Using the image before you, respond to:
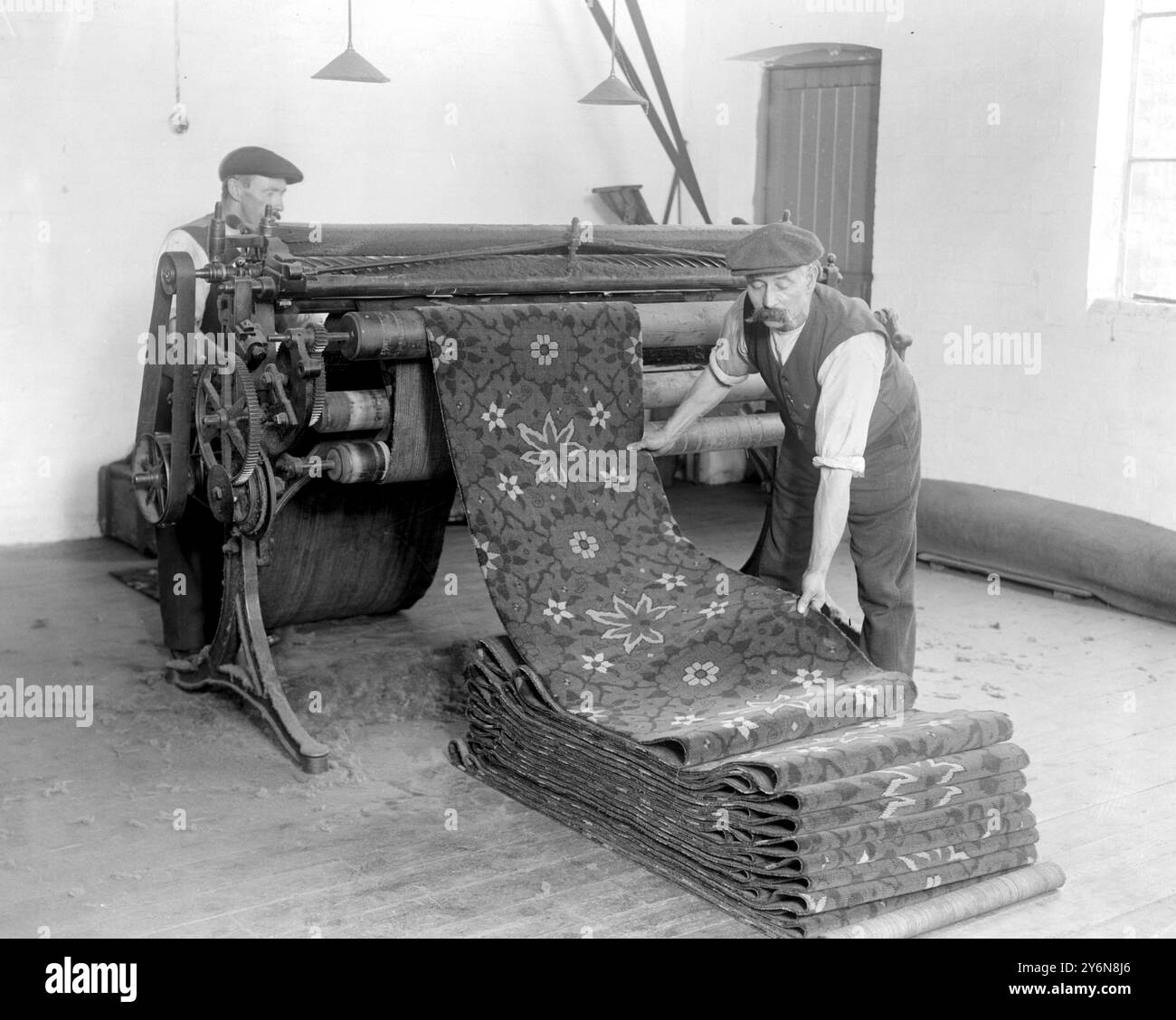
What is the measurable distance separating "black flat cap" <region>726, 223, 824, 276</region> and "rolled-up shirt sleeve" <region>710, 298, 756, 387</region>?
0.43 m

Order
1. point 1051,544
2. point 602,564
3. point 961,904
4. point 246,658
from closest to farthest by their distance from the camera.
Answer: point 961,904 → point 602,564 → point 246,658 → point 1051,544

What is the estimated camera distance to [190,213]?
23.2 feet

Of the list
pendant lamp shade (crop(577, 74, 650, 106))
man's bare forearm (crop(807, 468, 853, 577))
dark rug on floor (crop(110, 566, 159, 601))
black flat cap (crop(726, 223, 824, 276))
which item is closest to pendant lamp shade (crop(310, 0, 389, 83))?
pendant lamp shade (crop(577, 74, 650, 106))

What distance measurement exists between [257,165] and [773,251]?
2384 mm

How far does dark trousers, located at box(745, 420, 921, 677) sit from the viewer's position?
13.5 feet

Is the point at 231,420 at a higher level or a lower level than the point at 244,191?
lower

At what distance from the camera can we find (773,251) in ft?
12.0

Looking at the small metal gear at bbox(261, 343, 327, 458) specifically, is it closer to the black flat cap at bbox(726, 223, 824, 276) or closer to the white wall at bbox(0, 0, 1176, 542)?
the black flat cap at bbox(726, 223, 824, 276)

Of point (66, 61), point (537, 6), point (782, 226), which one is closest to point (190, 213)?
point (66, 61)

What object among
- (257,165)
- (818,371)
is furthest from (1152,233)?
(257,165)

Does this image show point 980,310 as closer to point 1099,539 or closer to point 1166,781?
point 1099,539

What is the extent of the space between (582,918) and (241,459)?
1.86 meters

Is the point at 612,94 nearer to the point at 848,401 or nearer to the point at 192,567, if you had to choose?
the point at 192,567

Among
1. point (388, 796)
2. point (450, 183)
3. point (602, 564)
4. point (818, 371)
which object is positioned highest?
point (450, 183)
